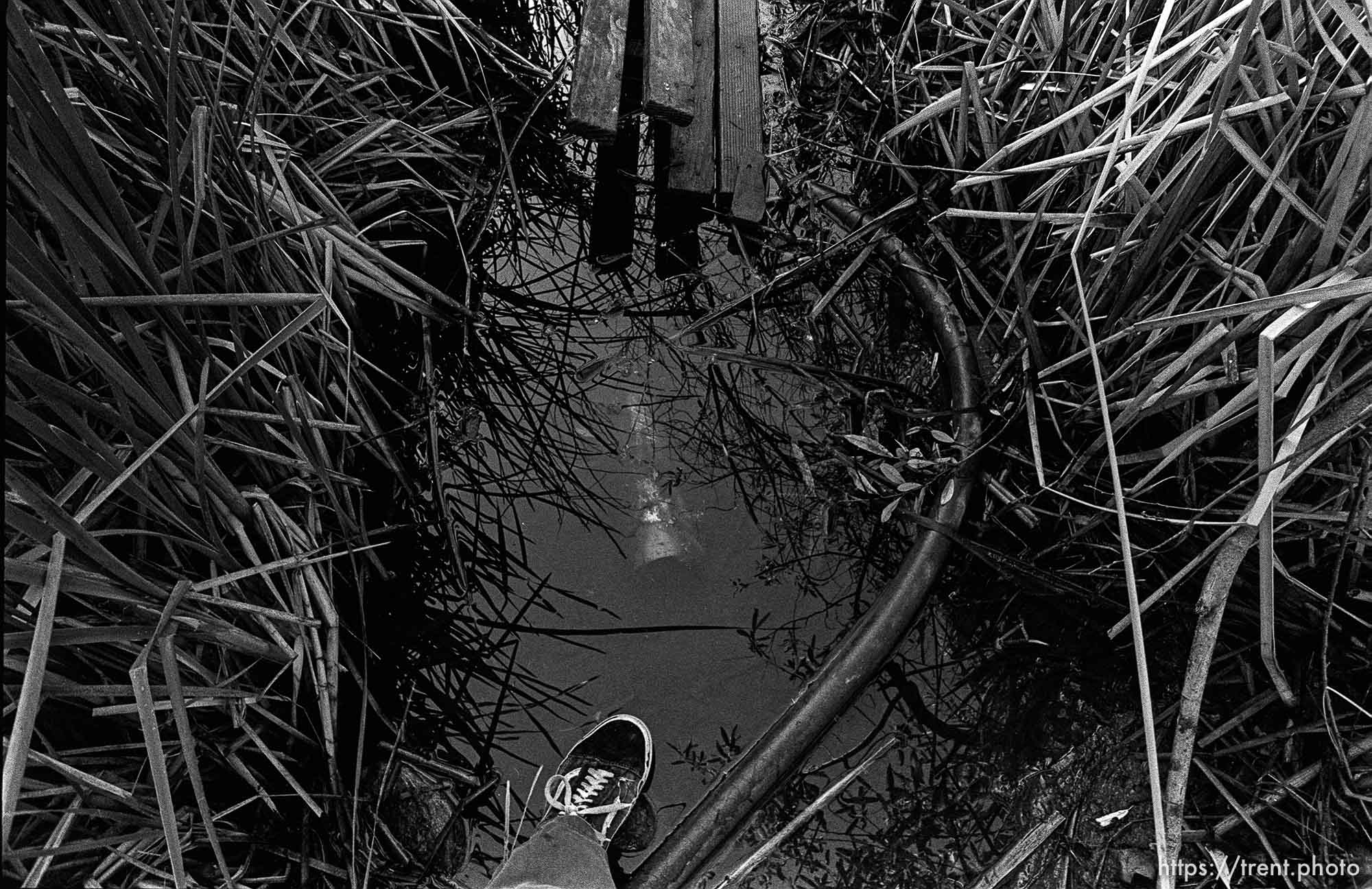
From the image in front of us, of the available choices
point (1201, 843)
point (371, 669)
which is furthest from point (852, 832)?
point (371, 669)

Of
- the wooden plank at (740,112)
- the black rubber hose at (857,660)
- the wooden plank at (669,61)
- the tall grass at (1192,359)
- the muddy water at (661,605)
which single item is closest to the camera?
the tall grass at (1192,359)

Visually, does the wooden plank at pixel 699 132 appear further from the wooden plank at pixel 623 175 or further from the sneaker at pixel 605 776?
the sneaker at pixel 605 776

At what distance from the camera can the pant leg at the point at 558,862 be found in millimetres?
1595

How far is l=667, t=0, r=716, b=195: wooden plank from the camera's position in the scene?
2.52m

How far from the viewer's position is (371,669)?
1.88 m

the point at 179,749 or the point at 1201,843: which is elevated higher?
the point at 179,749

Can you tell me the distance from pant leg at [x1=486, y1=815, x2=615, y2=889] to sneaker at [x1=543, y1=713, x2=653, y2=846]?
0.06 meters

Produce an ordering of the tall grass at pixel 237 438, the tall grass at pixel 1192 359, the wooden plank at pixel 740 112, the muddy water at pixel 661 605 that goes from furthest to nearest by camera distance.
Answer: the wooden plank at pixel 740 112, the muddy water at pixel 661 605, the tall grass at pixel 1192 359, the tall grass at pixel 237 438

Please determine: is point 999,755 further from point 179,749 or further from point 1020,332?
point 179,749

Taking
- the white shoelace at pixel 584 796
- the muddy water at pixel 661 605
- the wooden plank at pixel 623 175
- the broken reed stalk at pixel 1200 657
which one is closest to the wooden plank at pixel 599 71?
the wooden plank at pixel 623 175

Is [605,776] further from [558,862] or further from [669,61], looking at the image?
[669,61]

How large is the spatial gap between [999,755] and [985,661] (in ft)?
A: 0.70

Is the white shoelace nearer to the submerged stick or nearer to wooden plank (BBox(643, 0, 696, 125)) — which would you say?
the submerged stick

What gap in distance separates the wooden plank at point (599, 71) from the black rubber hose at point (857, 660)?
929 mm
